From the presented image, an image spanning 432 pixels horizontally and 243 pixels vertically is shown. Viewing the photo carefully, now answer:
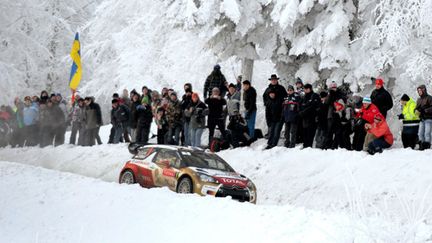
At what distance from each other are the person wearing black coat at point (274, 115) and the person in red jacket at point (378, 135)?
3258 millimetres

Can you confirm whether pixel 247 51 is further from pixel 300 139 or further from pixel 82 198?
pixel 82 198

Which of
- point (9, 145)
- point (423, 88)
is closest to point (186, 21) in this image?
point (423, 88)

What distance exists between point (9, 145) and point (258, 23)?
49.6 ft

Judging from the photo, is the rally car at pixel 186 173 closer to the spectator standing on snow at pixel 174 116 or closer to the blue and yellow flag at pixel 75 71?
the spectator standing on snow at pixel 174 116

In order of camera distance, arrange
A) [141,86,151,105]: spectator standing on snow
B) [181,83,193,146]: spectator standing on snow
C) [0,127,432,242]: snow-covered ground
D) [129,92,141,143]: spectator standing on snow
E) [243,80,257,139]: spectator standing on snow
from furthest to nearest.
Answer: [141,86,151,105]: spectator standing on snow, [129,92,141,143]: spectator standing on snow, [181,83,193,146]: spectator standing on snow, [243,80,257,139]: spectator standing on snow, [0,127,432,242]: snow-covered ground

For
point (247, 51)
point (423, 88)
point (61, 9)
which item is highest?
point (61, 9)

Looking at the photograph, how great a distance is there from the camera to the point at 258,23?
20.5 metres

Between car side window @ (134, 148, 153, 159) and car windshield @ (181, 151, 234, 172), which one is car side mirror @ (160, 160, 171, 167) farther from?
car side window @ (134, 148, 153, 159)

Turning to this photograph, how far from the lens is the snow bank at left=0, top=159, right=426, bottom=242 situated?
8.72 meters

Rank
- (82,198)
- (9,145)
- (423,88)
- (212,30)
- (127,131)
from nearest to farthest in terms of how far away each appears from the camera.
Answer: (82,198) → (423,88) → (212,30) → (127,131) → (9,145)

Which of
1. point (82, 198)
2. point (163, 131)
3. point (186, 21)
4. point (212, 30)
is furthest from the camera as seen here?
point (163, 131)

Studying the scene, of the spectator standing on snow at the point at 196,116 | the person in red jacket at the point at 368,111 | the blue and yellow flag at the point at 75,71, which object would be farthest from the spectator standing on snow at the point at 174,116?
the blue and yellow flag at the point at 75,71

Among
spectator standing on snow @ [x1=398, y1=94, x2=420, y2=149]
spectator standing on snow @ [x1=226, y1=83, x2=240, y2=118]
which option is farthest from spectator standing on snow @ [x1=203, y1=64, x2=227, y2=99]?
spectator standing on snow @ [x1=398, y1=94, x2=420, y2=149]

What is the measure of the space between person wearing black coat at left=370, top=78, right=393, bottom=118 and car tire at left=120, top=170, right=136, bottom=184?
6668 millimetres
